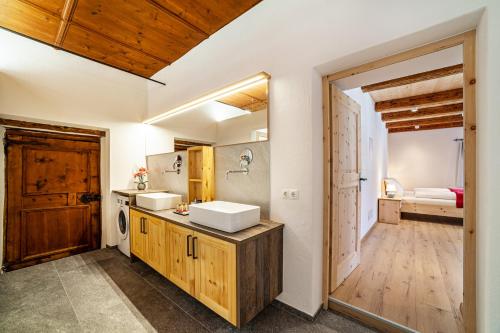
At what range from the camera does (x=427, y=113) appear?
509 centimetres

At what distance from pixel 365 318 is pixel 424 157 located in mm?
7504

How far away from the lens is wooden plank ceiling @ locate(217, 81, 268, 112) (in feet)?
6.80

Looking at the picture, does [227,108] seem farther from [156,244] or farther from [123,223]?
[123,223]

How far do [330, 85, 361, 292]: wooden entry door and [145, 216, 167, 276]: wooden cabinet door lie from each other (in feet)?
5.74

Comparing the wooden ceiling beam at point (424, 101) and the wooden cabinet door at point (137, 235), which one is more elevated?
the wooden ceiling beam at point (424, 101)

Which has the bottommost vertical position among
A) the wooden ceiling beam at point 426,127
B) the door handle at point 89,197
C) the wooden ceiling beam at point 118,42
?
the door handle at point 89,197

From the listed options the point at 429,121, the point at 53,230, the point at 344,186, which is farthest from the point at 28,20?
the point at 429,121

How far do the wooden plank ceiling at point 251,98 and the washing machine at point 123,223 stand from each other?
2.07 meters

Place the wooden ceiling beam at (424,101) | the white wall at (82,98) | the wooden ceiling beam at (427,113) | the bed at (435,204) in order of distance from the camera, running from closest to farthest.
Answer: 1. the white wall at (82,98)
2. the wooden ceiling beam at (424,101)
3. the bed at (435,204)
4. the wooden ceiling beam at (427,113)

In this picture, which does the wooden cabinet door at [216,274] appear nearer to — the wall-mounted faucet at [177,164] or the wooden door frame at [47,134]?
the wall-mounted faucet at [177,164]

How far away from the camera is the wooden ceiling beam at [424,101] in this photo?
3868mm

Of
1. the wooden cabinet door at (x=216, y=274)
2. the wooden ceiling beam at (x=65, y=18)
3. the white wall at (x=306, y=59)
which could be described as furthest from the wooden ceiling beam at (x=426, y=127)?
the wooden ceiling beam at (x=65, y=18)

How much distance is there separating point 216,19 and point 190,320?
Answer: 10.1ft

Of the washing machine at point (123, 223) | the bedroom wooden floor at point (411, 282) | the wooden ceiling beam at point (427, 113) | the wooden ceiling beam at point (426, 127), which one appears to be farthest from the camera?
the wooden ceiling beam at point (426, 127)
